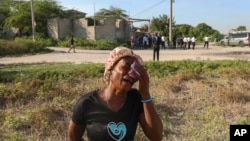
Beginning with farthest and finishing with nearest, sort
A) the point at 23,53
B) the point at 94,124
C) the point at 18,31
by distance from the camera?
1. the point at 18,31
2. the point at 23,53
3. the point at 94,124

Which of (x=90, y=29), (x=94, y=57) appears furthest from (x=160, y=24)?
(x=94, y=57)

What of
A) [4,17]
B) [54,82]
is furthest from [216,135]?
[4,17]

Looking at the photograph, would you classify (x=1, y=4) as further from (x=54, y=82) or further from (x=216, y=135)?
(x=216, y=135)

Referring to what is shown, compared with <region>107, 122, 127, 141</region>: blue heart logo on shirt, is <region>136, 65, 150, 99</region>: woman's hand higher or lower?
higher

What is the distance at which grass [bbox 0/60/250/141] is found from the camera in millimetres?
6602

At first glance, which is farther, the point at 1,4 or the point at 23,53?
the point at 1,4

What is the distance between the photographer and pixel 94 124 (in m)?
2.83

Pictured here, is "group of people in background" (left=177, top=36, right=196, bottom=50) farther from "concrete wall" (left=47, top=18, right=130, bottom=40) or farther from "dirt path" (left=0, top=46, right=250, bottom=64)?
"dirt path" (left=0, top=46, right=250, bottom=64)

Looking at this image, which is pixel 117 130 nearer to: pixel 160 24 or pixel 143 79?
pixel 143 79

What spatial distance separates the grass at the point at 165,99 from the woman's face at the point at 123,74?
3.11 m

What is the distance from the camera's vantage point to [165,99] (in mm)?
8828

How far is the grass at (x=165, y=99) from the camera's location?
660 centimetres

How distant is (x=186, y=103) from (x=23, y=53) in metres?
22.7

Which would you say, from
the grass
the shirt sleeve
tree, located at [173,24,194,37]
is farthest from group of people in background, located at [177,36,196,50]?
the shirt sleeve
